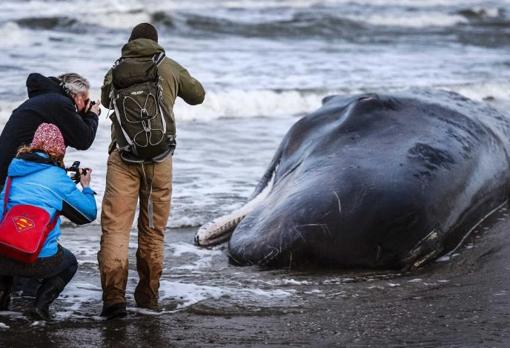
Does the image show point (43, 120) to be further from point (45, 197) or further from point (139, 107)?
point (139, 107)

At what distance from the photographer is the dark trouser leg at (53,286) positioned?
6707mm

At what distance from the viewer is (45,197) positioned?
21.7 feet

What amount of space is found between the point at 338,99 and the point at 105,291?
481 cm

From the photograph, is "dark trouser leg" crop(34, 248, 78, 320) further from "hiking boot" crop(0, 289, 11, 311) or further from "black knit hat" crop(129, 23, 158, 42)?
"black knit hat" crop(129, 23, 158, 42)

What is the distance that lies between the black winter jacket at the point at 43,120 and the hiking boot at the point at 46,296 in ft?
3.16

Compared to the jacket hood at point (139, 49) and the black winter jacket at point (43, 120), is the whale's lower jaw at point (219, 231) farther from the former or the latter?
the jacket hood at point (139, 49)

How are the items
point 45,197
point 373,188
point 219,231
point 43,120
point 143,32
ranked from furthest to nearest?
point 219,231 → point 373,188 → point 43,120 → point 143,32 → point 45,197

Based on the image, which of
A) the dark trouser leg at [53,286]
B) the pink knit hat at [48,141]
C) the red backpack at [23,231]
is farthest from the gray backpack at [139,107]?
the dark trouser leg at [53,286]

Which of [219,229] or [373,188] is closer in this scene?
[373,188]

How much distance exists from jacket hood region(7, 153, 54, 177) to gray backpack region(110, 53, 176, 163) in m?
0.55

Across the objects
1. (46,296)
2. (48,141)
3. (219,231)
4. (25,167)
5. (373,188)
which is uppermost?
(48,141)

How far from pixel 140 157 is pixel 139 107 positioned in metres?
0.37

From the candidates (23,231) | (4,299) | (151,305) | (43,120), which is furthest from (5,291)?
(43,120)

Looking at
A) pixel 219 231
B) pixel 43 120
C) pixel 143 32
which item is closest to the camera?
pixel 143 32
